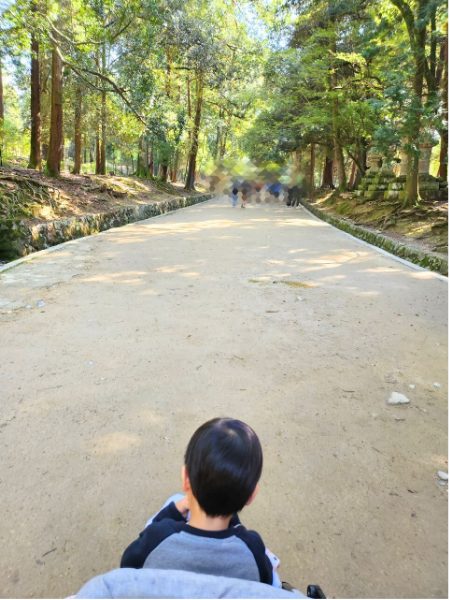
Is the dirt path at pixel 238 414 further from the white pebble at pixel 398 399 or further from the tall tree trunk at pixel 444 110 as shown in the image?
the tall tree trunk at pixel 444 110

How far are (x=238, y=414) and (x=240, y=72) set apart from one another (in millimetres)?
16232

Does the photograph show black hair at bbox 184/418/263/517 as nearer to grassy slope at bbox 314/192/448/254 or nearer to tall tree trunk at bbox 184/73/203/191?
grassy slope at bbox 314/192/448/254

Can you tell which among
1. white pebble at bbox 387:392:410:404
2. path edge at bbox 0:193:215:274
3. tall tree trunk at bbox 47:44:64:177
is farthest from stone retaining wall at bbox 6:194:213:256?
white pebble at bbox 387:392:410:404

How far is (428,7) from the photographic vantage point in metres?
8.57

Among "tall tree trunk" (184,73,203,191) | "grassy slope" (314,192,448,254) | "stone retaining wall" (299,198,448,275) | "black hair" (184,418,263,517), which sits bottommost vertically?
"black hair" (184,418,263,517)

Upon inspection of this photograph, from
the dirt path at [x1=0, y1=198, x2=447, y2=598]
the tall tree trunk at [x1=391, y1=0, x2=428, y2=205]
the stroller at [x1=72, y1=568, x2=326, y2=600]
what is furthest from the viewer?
the tall tree trunk at [x1=391, y1=0, x2=428, y2=205]

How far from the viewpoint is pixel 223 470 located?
1316 mm

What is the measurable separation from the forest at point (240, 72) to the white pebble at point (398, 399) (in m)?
8.27

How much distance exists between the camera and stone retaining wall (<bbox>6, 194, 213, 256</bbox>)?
7897 millimetres

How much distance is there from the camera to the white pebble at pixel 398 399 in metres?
3.05

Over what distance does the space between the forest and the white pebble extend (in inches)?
326

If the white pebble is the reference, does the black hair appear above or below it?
above

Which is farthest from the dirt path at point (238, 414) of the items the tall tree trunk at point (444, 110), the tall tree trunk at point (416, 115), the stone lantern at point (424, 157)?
the stone lantern at point (424, 157)

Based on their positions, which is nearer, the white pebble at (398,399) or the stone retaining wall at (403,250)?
the white pebble at (398,399)
